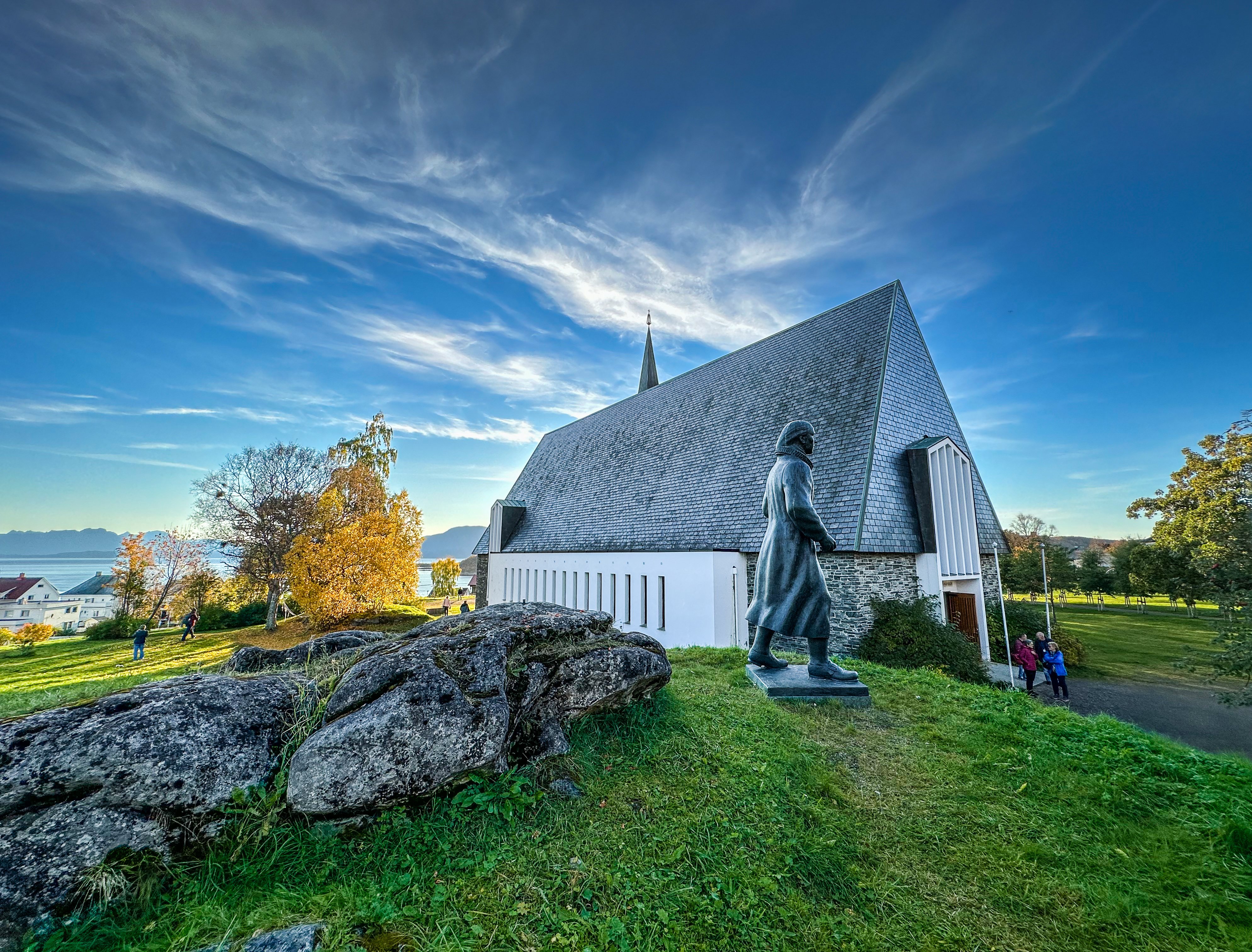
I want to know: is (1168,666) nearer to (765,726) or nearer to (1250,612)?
(1250,612)

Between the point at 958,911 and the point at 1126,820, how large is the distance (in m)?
2.24

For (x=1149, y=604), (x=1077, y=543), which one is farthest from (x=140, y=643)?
(x=1077, y=543)

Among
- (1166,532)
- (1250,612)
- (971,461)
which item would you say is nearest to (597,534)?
(971,461)

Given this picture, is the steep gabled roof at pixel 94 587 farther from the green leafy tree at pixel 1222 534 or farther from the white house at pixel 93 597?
the green leafy tree at pixel 1222 534

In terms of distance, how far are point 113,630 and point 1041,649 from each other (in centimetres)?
4084

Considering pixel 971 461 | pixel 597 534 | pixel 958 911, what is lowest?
pixel 958 911

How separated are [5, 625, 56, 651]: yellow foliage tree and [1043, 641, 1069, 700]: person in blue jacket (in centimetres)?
4022

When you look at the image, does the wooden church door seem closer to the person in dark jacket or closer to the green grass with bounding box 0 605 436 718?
the person in dark jacket

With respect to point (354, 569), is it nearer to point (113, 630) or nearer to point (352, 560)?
point (352, 560)

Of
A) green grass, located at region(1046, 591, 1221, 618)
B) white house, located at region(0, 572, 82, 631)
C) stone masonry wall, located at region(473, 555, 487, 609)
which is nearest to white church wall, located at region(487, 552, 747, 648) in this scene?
stone masonry wall, located at region(473, 555, 487, 609)

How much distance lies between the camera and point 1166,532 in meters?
21.9

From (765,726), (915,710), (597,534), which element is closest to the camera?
(765,726)

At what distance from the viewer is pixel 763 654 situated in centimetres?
764

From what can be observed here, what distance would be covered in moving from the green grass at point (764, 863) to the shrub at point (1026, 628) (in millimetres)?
12866
